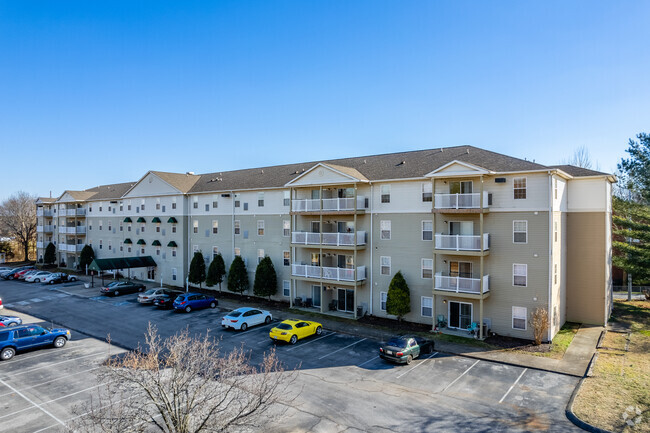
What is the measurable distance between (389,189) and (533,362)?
13714 millimetres

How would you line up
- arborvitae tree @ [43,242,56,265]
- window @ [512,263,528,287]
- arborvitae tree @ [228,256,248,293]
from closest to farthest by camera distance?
window @ [512,263,528,287], arborvitae tree @ [228,256,248,293], arborvitae tree @ [43,242,56,265]

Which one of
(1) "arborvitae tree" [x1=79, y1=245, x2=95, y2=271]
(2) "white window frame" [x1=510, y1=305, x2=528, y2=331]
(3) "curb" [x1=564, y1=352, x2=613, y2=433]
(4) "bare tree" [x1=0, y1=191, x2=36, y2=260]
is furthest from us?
(4) "bare tree" [x1=0, y1=191, x2=36, y2=260]

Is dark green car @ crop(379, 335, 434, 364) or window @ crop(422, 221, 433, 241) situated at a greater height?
window @ crop(422, 221, 433, 241)

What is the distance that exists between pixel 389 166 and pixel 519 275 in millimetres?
11868

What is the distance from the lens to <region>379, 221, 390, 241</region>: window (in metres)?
28.3

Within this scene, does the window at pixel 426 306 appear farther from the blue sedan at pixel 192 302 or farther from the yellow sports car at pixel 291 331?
the blue sedan at pixel 192 302

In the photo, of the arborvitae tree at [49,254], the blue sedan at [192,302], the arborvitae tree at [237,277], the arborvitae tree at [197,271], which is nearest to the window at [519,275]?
the arborvitae tree at [237,277]

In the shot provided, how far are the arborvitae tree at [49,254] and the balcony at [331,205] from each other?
45496 millimetres

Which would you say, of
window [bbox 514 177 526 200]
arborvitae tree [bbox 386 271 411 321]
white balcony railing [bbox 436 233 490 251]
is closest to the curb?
white balcony railing [bbox 436 233 490 251]

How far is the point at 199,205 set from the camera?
40.7 m

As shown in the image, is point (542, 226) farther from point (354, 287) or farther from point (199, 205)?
point (199, 205)

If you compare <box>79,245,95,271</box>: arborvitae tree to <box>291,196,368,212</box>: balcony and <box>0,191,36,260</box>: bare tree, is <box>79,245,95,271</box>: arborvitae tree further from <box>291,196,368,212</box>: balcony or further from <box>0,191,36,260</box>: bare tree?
<box>291,196,368,212</box>: balcony

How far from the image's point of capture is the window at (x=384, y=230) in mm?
28312

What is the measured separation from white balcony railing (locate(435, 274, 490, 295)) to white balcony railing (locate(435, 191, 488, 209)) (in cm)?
432
